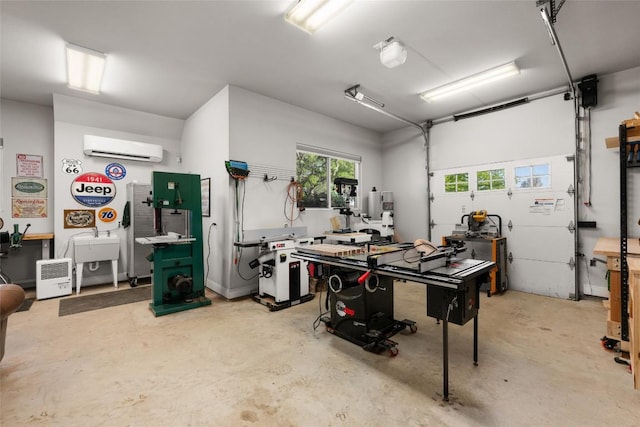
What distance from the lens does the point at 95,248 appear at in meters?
4.47

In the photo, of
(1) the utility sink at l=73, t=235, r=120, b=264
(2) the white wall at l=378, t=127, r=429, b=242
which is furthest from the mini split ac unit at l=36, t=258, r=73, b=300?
(2) the white wall at l=378, t=127, r=429, b=242

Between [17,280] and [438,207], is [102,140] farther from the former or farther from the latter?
[438,207]

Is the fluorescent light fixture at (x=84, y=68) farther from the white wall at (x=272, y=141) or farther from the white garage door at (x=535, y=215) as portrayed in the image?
the white garage door at (x=535, y=215)

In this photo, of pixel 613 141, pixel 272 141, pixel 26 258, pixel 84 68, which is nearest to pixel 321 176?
pixel 272 141

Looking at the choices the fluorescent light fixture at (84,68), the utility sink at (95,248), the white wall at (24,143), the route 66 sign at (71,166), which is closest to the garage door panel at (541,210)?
A: the fluorescent light fixture at (84,68)

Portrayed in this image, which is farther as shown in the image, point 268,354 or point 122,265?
point 122,265

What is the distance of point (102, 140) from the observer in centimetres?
469

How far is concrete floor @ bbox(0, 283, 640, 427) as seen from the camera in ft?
5.78

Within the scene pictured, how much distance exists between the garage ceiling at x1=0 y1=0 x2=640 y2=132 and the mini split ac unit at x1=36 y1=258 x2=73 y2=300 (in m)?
2.63

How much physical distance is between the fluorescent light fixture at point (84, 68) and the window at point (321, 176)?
3.01 metres

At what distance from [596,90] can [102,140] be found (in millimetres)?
7650

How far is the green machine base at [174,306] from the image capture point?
3.41 metres

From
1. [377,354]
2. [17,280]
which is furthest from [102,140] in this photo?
[377,354]

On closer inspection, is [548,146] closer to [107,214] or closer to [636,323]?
[636,323]
